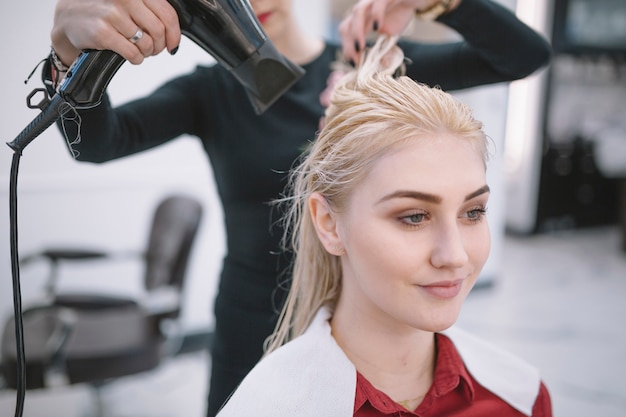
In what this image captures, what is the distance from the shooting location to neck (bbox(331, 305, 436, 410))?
33.4 inches

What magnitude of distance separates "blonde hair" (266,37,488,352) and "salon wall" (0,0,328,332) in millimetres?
1657

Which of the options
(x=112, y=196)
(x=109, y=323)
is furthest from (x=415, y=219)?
A: (x=112, y=196)

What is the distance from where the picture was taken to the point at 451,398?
2.89 feet

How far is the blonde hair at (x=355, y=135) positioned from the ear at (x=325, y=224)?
0.01 m

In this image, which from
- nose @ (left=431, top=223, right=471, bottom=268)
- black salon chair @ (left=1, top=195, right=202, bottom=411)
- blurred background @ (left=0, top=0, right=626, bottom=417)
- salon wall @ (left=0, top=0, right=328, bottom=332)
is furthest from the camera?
salon wall @ (left=0, top=0, right=328, bottom=332)

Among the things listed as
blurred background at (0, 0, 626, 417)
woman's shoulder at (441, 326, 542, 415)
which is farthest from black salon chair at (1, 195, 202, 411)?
woman's shoulder at (441, 326, 542, 415)

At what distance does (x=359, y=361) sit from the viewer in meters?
0.86

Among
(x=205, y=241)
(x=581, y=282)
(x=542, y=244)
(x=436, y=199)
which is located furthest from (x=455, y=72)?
(x=542, y=244)

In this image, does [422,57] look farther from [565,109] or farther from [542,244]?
[565,109]

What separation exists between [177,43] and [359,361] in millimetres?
517

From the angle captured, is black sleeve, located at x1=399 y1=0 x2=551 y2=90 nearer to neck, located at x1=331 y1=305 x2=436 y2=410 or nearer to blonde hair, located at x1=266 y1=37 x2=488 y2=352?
blonde hair, located at x1=266 y1=37 x2=488 y2=352

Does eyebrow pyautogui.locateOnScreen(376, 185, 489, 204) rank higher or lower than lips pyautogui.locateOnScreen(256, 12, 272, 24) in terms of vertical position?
lower

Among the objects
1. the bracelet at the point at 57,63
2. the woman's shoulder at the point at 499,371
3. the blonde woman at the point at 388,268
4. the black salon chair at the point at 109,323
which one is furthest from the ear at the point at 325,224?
the black salon chair at the point at 109,323

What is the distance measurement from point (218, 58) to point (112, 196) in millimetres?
2025
